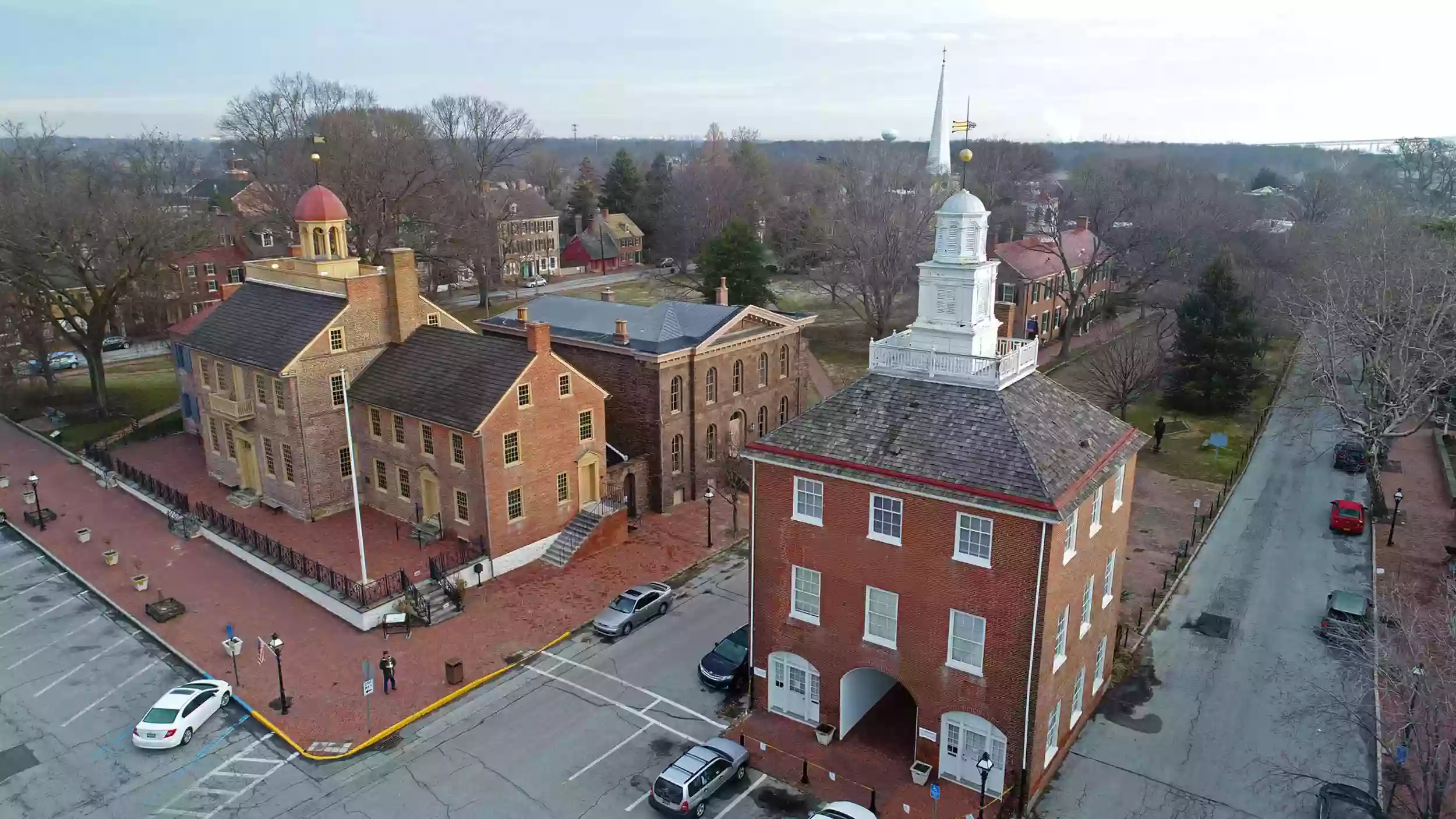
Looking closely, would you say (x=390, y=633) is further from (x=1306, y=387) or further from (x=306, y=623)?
(x=1306, y=387)

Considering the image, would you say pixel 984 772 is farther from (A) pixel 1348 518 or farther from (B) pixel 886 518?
(A) pixel 1348 518

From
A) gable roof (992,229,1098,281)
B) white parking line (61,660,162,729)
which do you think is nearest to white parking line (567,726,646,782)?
white parking line (61,660,162,729)

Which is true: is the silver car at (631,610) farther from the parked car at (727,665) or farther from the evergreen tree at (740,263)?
the evergreen tree at (740,263)

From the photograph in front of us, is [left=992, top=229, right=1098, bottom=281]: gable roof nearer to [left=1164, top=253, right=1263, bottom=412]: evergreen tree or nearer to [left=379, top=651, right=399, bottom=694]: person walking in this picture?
[left=1164, top=253, right=1263, bottom=412]: evergreen tree

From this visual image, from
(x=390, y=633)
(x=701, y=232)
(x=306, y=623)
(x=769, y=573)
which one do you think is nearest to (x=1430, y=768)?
(x=769, y=573)

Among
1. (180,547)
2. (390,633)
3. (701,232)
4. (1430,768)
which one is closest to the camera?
(1430,768)

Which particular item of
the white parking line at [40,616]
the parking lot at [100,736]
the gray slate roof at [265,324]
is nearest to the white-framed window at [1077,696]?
the parking lot at [100,736]

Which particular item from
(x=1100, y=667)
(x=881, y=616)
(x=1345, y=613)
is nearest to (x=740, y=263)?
(x=1345, y=613)

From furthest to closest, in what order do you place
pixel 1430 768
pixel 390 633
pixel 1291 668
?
pixel 390 633 < pixel 1291 668 < pixel 1430 768
